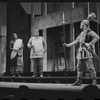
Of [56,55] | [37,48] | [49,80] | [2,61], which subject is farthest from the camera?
[56,55]

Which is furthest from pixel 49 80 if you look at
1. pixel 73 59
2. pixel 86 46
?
pixel 73 59

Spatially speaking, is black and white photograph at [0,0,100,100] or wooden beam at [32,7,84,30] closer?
black and white photograph at [0,0,100,100]

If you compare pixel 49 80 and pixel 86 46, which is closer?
pixel 86 46

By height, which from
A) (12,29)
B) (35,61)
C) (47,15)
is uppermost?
(47,15)

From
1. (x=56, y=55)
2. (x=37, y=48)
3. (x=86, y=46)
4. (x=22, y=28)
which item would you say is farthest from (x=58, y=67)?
(x=86, y=46)

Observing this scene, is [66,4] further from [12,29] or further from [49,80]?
[49,80]

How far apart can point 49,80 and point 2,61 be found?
3.15 meters

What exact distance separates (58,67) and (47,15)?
206 cm

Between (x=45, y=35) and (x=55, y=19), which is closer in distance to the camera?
(x=55, y=19)

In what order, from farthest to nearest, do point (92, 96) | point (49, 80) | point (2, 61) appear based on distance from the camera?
point (2, 61), point (49, 80), point (92, 96)

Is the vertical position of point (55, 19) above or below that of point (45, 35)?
above

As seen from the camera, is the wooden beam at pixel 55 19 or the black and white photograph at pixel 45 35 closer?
the black and white photograph at pixel 45 35

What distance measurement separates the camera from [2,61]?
8680 millimetres

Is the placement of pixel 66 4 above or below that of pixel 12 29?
above
